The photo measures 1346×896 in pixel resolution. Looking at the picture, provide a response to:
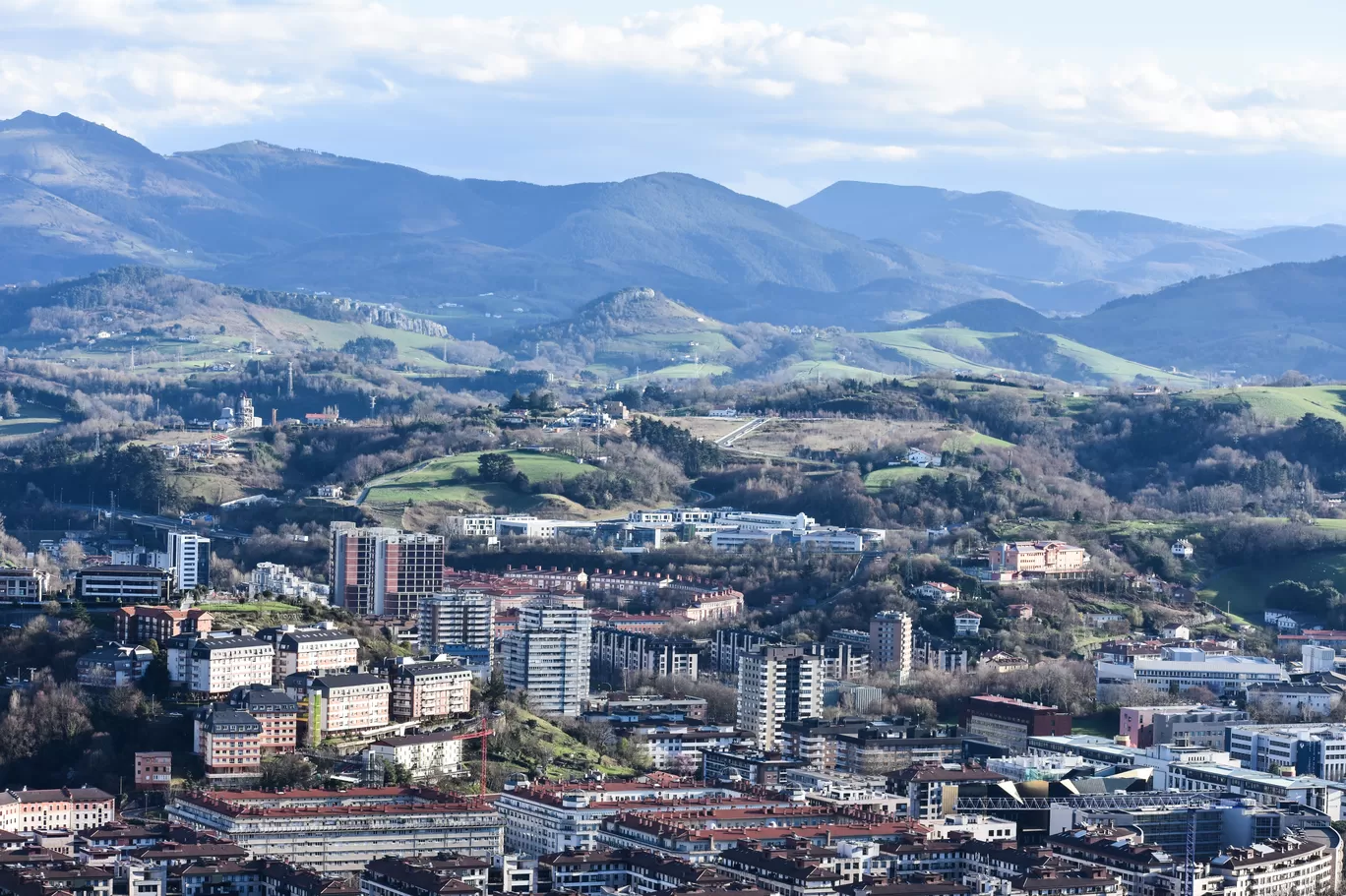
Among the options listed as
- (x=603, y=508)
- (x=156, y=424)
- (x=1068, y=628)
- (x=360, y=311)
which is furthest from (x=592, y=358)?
(x=1068, y=628)

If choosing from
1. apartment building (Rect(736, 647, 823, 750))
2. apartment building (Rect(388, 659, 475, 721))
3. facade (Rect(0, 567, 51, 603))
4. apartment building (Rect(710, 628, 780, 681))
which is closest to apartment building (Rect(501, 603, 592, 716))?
apartment building (Rect(736, 647, 823, 750))

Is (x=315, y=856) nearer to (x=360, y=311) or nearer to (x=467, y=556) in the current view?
(x=467, y=556)

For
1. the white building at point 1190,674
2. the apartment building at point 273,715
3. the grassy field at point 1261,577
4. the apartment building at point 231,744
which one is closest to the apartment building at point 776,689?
the white building at point 1190,674

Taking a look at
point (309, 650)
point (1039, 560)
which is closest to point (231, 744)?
point (309, 650)

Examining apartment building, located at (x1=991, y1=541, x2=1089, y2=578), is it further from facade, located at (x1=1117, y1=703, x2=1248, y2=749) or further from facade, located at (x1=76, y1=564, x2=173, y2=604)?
facade, located at (x1=76, y1=564, x2=173, y2=604)

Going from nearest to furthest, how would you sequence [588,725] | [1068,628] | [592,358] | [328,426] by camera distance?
1. [588,725]
2. [1068,628]
3. [328,426]
4. [592,358]

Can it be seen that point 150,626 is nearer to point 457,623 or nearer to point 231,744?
point 231,744
